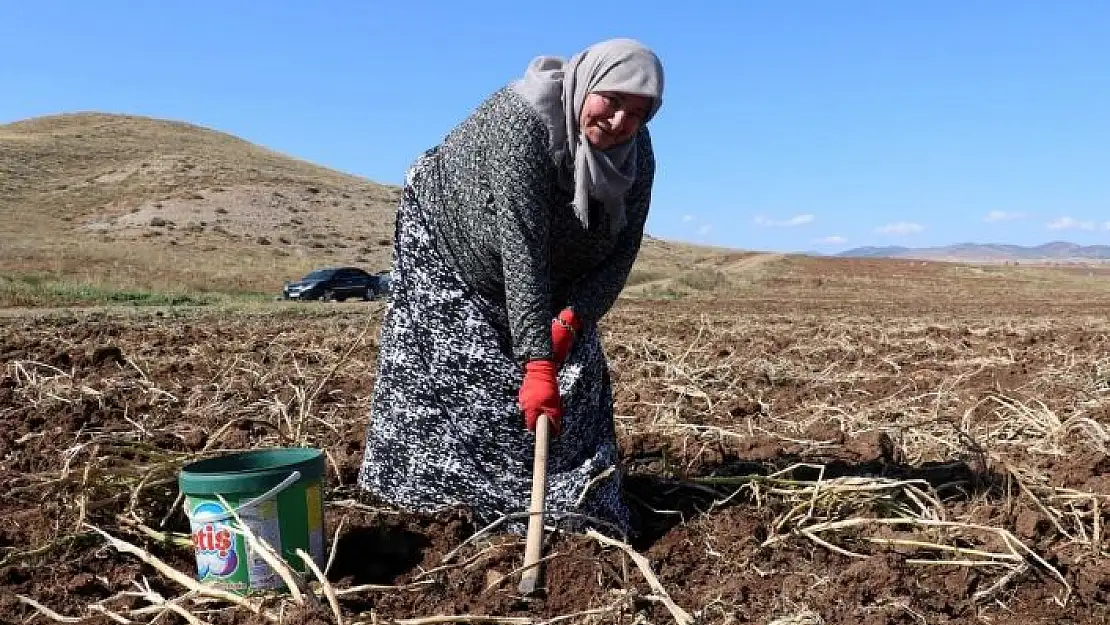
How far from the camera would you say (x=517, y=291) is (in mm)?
2666

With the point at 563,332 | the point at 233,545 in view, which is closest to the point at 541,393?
the point at 563,332

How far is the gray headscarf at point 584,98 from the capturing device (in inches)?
97.7

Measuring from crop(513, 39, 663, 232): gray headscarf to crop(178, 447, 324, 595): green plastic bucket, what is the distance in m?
1.07

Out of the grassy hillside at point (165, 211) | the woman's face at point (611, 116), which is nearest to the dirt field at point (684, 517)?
the woman's face at point (611, 116)

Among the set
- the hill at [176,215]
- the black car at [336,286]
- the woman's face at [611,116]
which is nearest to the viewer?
the woman's face at [611,116]

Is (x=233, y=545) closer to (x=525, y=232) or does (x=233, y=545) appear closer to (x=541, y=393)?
(x=541, y=393)

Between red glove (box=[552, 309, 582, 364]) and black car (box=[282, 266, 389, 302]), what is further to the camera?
black car (box=[282, 266, 389, 302])

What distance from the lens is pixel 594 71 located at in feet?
8.27

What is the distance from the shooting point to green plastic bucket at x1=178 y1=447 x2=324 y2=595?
2.47 meters

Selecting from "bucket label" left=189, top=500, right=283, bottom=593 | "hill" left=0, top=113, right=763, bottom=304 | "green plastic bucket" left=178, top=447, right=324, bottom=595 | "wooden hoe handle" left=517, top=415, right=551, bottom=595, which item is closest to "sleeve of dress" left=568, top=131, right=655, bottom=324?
"wooden hoe handle" left=517, top=415, right=551, bottom=595

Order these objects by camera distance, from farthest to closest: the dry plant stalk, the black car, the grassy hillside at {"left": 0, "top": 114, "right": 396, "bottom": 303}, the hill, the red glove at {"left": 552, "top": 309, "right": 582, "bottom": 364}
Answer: the hill → the grassy hillside at {"left": 0, "top": 114, "right": 396, "bottom": 303} → the black car → the red glove at {"left": 552, "top": 309, "right": 582, "bottom": 364} → the dry plant stalk

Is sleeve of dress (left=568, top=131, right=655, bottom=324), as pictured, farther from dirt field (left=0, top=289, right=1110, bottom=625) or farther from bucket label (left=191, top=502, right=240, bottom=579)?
bucket label (left=191, top=502, right=240, bottom=579)

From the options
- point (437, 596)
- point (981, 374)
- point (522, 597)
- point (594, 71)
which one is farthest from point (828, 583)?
point (981, 374)

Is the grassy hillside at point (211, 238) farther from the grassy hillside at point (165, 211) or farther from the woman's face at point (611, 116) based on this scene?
the woman's face at point (611, 116)
